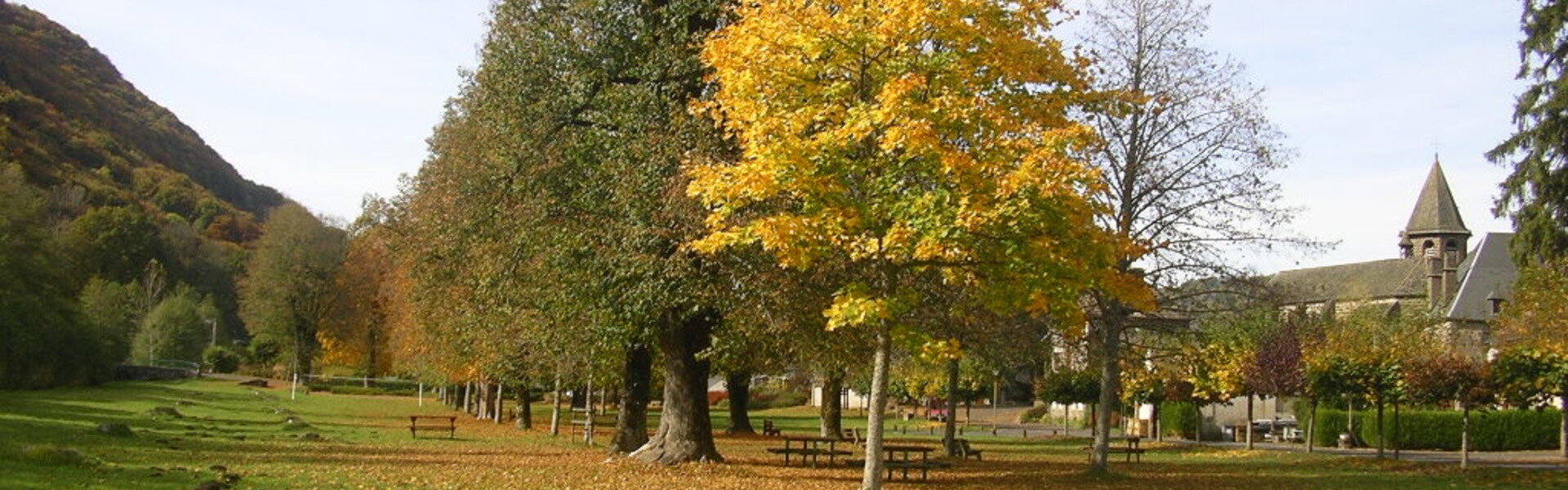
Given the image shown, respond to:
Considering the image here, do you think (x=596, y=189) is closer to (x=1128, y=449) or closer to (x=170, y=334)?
(x=1128, y=449)

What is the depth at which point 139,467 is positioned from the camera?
1848cm

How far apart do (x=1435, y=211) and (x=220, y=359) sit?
86.0 meters

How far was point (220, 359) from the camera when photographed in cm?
8462

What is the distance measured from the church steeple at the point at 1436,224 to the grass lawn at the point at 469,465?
62.4 meters

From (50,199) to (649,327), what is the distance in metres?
84.3

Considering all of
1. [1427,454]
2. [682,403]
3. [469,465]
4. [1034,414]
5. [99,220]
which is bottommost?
[1034,414]

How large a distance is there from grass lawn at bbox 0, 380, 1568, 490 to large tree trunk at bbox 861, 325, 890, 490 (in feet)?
13.6

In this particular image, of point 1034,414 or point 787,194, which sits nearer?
point 787,194

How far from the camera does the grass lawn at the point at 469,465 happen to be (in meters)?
18.0

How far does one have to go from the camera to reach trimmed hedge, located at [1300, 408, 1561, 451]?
128 ft

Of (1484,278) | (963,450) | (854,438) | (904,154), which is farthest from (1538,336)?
(1484,278)

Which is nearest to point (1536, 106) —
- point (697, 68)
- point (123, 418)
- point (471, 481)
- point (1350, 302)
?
point (697, 68)

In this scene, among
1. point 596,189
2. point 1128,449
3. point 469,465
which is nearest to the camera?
point 596,189

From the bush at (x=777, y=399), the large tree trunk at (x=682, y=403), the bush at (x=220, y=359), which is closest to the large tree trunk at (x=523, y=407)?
the large tree trunk at (x=682, y=403)
